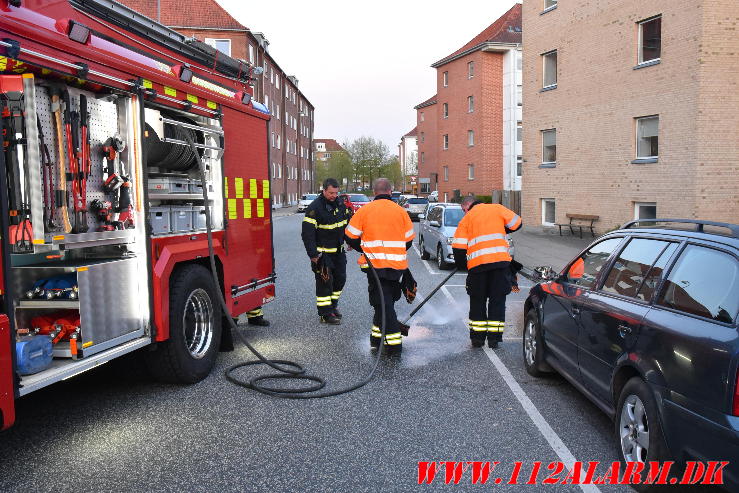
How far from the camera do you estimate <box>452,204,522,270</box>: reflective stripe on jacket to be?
22.8 feet

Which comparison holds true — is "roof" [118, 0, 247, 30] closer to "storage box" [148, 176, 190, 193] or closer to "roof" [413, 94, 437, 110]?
"roof" [413, 94, 437, 110]

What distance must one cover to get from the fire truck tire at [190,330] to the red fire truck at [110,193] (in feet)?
0.05

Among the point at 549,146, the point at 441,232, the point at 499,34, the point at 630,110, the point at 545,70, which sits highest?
the point at 499,34

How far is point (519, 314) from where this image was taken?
9.50 m

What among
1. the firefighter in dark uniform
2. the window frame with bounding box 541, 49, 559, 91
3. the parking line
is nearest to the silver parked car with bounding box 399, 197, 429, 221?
the window frame with bounding box 541, 49, 559, 91

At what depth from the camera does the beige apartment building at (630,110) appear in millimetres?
17734

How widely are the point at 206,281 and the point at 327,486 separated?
2.85 meters

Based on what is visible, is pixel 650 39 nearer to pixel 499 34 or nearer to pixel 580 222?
pixel 580 222

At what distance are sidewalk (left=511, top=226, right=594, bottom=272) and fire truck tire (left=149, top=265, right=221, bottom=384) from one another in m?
10.0

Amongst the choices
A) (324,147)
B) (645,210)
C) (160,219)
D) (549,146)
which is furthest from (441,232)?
(324,147)

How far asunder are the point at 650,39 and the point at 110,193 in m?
19.6

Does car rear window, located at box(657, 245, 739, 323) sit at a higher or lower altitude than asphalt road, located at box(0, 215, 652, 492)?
higher

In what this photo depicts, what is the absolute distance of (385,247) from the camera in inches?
268

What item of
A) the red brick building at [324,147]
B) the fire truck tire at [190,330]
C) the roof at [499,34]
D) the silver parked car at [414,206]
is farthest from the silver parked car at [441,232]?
the red brick building at [324,147]
